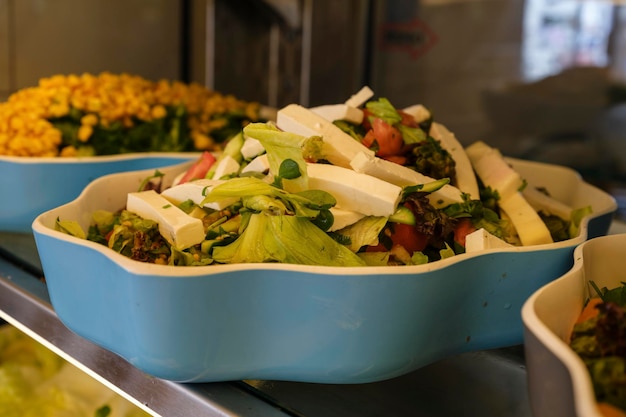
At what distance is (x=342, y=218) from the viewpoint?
914 millimetres

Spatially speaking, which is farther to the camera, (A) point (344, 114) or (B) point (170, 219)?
(A) point (344, 114)

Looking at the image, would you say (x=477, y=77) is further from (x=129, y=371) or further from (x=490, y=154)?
(x=129, y=371)

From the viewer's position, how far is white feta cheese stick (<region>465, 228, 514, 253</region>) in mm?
882

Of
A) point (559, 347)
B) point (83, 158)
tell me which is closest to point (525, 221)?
point (559, 347)

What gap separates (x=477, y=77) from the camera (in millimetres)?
2338

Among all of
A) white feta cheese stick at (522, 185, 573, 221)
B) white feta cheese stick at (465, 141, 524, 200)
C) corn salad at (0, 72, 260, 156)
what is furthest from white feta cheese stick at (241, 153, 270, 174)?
corn salad at (0, 72, 260, 156)

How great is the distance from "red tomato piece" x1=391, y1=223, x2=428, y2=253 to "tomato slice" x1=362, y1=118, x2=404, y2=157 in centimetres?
16

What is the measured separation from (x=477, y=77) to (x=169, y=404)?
1715mm

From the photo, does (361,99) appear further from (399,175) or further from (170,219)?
(170,219)

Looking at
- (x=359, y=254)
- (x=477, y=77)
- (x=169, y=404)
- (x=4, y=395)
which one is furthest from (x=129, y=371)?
(x=477, y=77)

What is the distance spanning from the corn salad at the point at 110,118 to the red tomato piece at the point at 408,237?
792 mm

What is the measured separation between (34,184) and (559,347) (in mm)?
1049

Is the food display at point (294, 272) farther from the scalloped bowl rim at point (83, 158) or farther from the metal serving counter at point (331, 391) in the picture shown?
the scalloped bowl rim at point (83, 158)

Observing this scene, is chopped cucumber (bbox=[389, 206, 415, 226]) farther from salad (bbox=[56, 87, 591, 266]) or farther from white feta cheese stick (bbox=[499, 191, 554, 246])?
white feta cheese stick (bbox=[499, 191, 554, 246])
